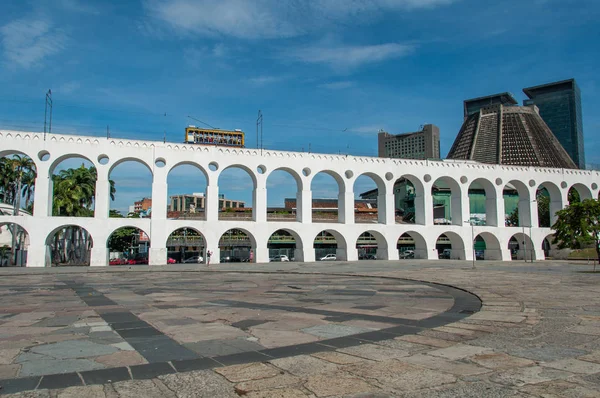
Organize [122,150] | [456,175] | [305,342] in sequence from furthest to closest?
1. [456,175]
2. [122,150]
3. [305,342]

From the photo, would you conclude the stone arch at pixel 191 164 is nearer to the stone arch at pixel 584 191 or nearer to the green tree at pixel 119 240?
the green tree at pixel 119 240

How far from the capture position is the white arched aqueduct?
32156mm

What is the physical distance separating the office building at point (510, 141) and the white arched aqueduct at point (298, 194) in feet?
162

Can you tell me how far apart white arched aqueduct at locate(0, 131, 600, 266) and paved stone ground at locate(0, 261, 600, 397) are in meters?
22.0

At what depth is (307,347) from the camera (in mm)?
6469

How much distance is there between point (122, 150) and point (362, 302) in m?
27.3

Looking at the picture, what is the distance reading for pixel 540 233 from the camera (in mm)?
46531

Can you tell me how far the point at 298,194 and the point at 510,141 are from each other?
78837 mm

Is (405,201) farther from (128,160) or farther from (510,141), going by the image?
(128,160)

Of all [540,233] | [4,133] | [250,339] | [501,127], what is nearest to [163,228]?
[4,133]

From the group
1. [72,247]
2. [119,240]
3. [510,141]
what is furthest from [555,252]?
[510,141]

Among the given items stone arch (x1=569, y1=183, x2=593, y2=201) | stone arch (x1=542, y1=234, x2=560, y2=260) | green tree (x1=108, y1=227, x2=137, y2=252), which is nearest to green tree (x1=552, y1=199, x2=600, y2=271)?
stone arch (x1=542, y1=234, x2=560, y2=260)

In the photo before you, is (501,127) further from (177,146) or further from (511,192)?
(177,146)

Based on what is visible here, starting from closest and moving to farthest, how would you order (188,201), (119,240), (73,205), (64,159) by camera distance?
1. (64,159)
2. (73,205)
3. (119,240)
4. (188,201)
